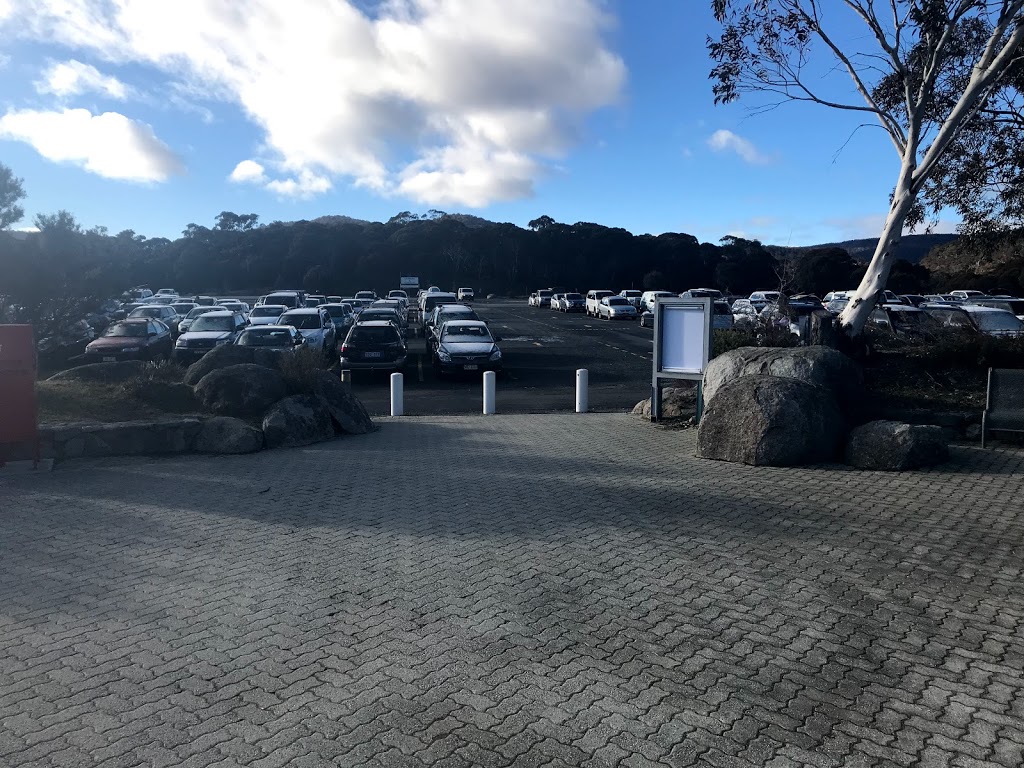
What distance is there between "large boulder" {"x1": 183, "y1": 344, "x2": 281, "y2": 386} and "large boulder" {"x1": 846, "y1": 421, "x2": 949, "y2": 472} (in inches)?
323

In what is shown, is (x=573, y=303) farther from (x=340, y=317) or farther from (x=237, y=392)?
(x=237, y=392)

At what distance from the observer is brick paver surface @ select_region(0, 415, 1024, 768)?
3.55 meters

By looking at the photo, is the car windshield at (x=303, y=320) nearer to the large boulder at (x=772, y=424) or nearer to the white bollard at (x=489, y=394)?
the white bollard at (x=489, y=394)

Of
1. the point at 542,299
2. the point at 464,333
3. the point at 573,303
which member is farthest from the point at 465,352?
the point at 542,299

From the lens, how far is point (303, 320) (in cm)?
2475

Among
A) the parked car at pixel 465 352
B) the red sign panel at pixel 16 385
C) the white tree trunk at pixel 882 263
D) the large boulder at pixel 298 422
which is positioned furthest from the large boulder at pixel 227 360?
the white tree trunk at pixel 882 263

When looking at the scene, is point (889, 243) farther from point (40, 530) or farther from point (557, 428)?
point (40, 530)

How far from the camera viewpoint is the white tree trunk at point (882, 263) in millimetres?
13984

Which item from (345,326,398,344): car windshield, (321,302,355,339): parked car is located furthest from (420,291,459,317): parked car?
(345,326,398,344): car windshield

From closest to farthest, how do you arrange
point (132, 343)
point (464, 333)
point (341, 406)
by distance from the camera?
point (341, 406)
point (464, 333)
point (132, 343)

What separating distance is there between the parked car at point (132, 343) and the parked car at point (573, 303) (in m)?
38.8

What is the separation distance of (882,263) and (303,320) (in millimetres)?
16688

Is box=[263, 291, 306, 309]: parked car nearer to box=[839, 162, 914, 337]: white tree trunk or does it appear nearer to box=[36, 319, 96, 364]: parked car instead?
box=[36, 319, 96, 364]: parked car

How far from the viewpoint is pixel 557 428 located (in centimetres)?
1236
